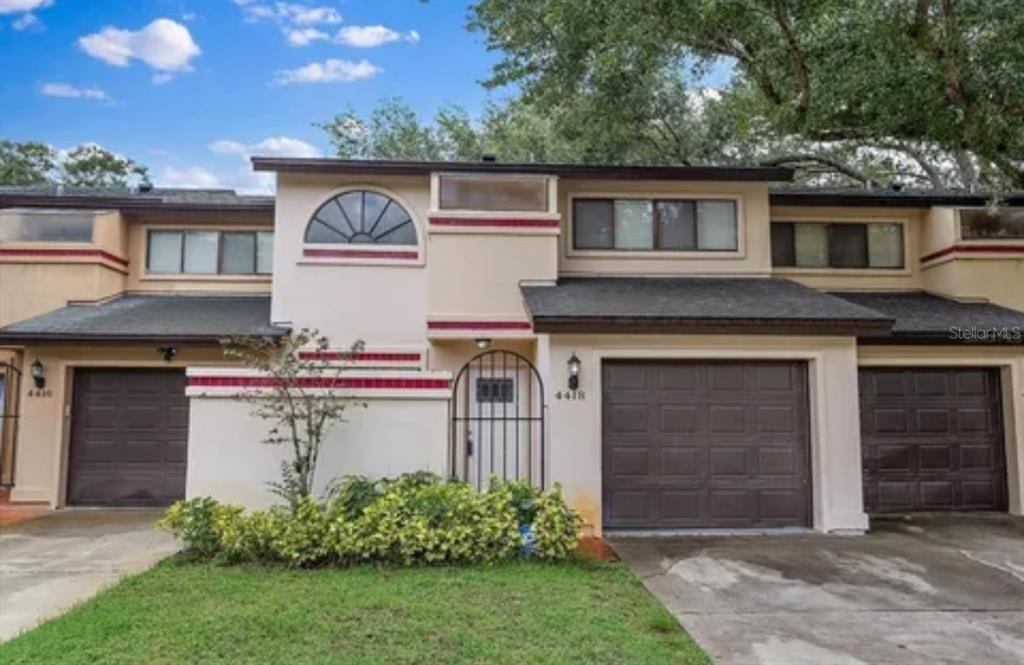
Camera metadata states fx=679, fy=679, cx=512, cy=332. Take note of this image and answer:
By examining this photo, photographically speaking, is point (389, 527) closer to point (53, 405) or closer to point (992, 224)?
point (53, 405)

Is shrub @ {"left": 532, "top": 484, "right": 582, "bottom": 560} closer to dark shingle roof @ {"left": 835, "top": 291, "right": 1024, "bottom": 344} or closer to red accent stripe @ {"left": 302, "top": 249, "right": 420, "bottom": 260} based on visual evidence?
red accent stripe @ {"left": 302, "top": 249, "right": 420, "bottom": 260}

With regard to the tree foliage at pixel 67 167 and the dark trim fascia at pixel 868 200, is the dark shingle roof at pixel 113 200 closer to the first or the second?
the dark trim fascia at pixel 868 200

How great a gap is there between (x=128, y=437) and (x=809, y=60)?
12.9m

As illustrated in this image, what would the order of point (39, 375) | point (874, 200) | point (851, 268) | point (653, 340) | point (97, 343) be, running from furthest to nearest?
point (851, 268)
point (874, 200)
point (39, 375)
point (97, 343)
point (653, 340)

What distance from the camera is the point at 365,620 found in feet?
17.8

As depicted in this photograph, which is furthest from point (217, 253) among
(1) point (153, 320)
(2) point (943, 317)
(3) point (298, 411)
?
(2) point (943, 317)

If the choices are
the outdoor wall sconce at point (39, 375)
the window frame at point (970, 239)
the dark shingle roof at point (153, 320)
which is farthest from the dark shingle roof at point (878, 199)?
the outdoor wall sconce at point (39, 375)

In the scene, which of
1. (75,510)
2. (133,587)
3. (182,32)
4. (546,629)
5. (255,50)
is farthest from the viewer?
(255,50)

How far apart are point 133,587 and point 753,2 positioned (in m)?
9.61

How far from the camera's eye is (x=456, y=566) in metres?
7.06

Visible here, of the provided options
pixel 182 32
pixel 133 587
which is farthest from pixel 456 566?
pixel 182 32

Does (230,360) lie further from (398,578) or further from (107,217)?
(398,578)

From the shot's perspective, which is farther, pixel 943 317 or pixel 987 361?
pixel 943 317

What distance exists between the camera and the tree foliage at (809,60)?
8703 mm
